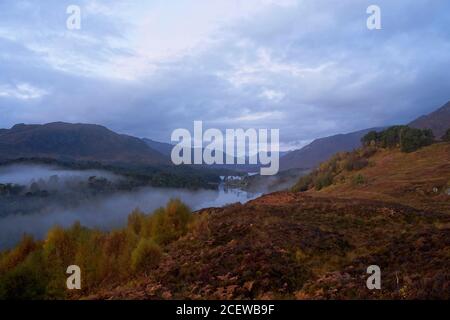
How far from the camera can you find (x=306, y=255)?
15.5 meters

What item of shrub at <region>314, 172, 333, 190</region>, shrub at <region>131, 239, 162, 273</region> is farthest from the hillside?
shrub at <region>314, 172, 333, 190</region>

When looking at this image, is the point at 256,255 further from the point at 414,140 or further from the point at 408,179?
the point at 414,140

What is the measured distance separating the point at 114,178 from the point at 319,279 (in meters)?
181

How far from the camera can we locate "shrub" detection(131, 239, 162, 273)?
17.8m

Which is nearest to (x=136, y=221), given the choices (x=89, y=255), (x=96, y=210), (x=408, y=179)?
(x=89, y=255)

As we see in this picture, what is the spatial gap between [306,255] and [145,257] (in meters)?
7.46

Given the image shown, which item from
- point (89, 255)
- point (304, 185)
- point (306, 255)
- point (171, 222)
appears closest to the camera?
point (306, 255)

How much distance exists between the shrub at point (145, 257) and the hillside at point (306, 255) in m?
0.46

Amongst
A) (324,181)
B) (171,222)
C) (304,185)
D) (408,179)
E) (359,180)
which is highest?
(408,179)

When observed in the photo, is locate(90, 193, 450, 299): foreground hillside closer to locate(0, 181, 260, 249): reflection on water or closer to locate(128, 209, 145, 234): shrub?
locate(128, 209, 145, 234): shrub
